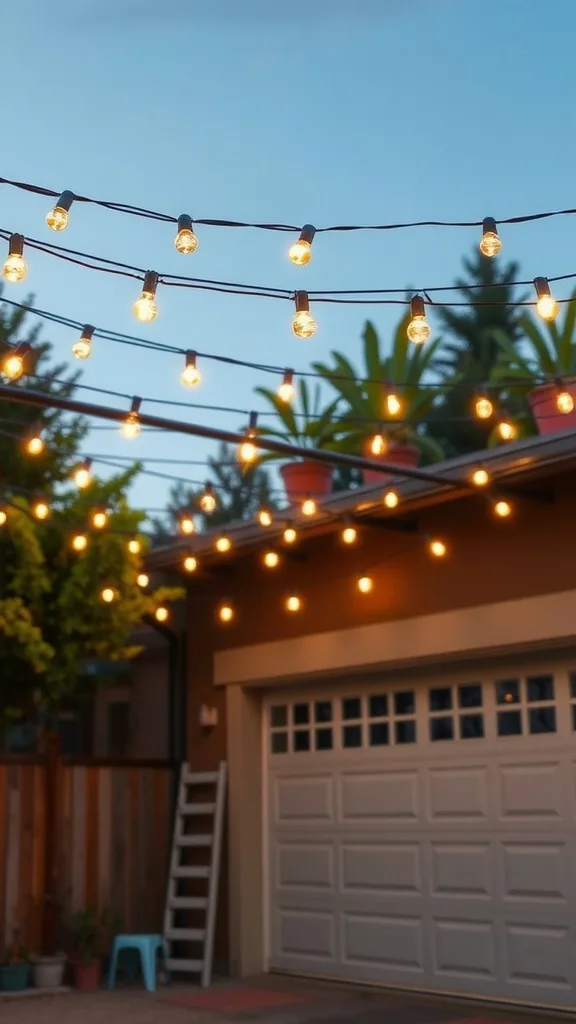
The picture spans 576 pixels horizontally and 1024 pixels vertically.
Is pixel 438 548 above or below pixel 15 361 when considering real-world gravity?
below

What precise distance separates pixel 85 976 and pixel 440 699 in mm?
3415

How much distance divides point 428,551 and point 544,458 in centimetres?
161

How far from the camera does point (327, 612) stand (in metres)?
10.1

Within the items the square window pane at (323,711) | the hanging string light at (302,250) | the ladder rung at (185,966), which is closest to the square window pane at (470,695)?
the square window pane at (323,711)

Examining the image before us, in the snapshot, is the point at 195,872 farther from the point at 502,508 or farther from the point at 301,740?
the point at 502,508

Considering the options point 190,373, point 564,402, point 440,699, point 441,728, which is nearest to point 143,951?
point 441,728

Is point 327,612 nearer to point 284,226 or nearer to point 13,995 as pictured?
point 13,995

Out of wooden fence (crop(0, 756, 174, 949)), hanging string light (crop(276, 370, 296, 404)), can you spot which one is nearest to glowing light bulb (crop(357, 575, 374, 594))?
wooden fence (crop(0, 756, 174, 949))

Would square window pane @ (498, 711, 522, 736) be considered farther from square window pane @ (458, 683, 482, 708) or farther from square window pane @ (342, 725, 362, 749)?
square window pane @ (342, 725, 362, 749)

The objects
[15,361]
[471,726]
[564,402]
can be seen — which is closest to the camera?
[15,361]

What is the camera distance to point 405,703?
9.59 metres

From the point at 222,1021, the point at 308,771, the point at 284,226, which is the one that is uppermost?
the point at 284,226

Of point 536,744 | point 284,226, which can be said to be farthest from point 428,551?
point 284,226

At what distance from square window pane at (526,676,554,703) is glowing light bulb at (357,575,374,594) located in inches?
56.7
